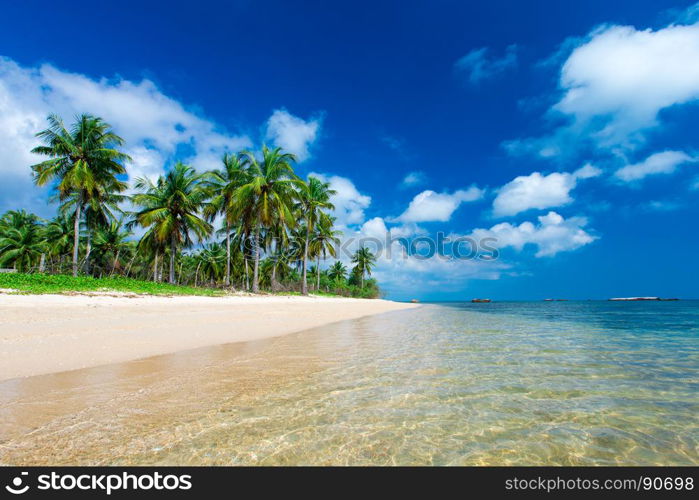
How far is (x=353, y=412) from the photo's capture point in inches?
141

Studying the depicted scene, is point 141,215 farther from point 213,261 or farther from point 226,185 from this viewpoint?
point 213,261

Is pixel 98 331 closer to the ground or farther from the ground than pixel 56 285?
closer to the ground

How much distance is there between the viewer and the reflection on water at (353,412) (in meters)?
2.70

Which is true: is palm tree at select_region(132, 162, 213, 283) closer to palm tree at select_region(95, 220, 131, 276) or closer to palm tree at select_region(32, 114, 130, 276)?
palm tree at select_region(32, 114, 130, 276)

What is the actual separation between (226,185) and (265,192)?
4.90 metres

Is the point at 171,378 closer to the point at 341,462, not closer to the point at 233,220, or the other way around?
the point at 341,462

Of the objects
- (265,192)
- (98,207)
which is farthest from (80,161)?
(265,192)

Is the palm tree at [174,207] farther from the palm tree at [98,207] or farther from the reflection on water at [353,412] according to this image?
the reflection on water at [353,412]

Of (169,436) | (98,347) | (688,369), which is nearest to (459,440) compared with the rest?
(169,436)

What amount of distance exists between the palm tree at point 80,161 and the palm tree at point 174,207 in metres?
2.79

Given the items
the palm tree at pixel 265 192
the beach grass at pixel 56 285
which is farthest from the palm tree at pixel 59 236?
the beach grass at pixel 56 285

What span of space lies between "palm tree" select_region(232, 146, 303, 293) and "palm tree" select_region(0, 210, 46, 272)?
2619cm
